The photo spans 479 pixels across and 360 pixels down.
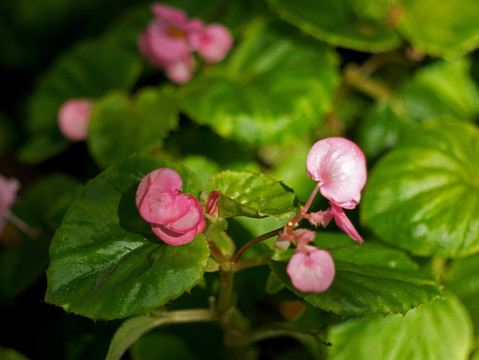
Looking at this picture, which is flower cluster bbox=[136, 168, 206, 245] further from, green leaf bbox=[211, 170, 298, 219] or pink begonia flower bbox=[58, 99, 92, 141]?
pink begonia flower bbox=[58, 99, 92, 141]

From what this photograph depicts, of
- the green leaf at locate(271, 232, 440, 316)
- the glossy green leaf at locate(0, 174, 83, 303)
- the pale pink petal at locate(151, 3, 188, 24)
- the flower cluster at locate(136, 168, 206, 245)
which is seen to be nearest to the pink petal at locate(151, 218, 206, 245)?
the flower cluster at locate(136, 168, 206, 245)

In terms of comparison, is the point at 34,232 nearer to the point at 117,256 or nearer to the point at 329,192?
the point at 117,256

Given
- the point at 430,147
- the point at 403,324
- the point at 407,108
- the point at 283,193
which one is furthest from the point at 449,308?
the point at 407,108

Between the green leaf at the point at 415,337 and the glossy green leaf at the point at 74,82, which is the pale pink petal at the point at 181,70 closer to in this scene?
the glossy green leaf at the point at 74,82

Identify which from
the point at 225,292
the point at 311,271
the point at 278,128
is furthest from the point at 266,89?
the point at 311,271

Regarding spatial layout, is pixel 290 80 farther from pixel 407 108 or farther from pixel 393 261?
pixel 393 261

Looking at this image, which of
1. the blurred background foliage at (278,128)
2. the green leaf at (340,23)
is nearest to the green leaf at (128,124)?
the blurred background foliage at (278,128)
